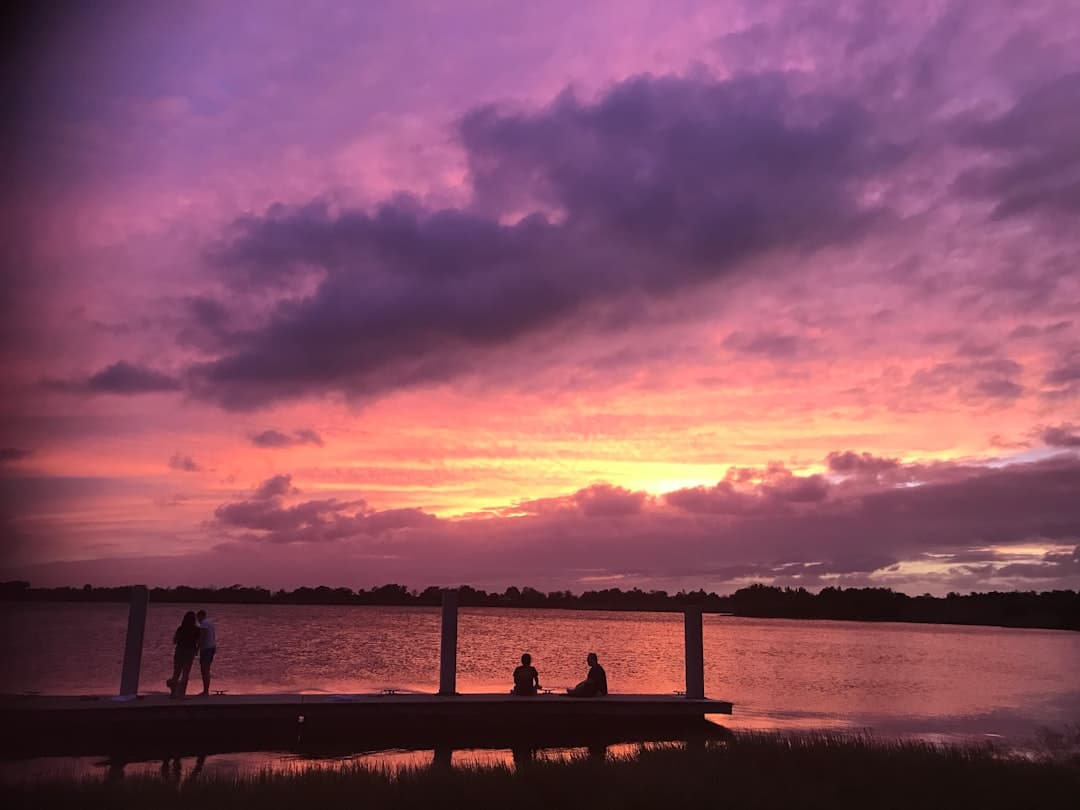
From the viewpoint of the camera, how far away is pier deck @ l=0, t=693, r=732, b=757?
16422mm

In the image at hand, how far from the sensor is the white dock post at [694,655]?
21692mm

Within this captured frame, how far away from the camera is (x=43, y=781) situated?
11.7 meters

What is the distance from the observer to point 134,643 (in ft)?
60.4

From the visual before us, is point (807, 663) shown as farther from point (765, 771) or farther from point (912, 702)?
point (765, 771)

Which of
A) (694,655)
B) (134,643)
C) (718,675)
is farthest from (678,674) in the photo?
(134,643)

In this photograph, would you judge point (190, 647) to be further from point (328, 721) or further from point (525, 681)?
point (525, 681)

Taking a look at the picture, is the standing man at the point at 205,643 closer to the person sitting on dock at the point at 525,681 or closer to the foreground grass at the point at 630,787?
the person sitting on dock at the point at 525,681

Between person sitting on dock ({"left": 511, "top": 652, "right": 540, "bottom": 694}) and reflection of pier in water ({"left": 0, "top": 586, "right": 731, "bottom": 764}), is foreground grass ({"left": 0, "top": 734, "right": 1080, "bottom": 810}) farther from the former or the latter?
person sitting on dock ({"left": 511, "top": 652, "right": 540, "bottom": 694})

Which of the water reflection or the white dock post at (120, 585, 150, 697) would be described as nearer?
the water reflection

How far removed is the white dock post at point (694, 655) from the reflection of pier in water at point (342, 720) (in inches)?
1.6

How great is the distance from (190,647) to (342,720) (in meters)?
3.93

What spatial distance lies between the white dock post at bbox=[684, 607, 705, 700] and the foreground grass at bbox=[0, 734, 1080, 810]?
24.0ft

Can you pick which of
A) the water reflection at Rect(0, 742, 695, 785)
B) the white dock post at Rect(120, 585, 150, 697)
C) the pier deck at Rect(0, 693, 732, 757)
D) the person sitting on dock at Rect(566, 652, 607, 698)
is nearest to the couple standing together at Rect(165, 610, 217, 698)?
the pier deck at Rect(0, 693, 732, 757)

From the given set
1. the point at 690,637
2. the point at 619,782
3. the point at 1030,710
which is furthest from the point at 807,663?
the point at 619,782
